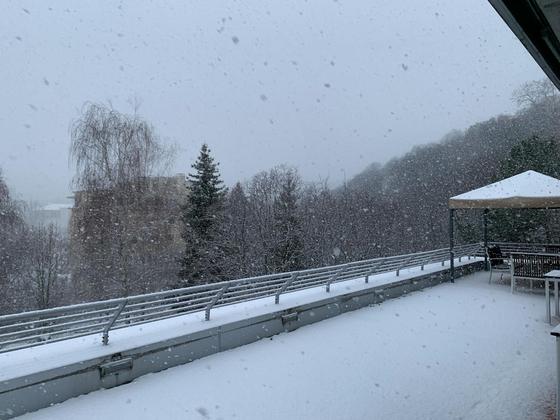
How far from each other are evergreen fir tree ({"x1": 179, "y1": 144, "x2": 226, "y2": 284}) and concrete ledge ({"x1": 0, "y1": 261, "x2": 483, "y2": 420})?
18.7 metres

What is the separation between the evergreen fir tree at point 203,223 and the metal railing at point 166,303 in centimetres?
1518

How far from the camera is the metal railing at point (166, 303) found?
5.42m

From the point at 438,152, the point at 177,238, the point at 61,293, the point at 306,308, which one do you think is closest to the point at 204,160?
the point at 177,238

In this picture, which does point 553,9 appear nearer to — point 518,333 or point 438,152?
point 518,333

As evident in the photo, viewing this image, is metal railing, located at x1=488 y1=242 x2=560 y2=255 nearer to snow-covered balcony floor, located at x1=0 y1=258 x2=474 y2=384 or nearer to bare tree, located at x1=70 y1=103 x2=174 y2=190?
snow-covered balcony floor, located at x1=0 y1=258 x2=474 y2=384

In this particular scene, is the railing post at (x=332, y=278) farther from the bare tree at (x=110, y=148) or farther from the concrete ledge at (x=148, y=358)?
the bare tree at (x=110, y=148)

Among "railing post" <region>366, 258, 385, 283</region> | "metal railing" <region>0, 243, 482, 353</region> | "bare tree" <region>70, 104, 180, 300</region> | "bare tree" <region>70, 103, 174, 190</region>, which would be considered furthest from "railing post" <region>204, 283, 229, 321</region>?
"bare tree" <region>70, 103, 174, 190</region>

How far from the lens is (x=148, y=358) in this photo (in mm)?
5703

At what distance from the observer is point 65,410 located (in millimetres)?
4637

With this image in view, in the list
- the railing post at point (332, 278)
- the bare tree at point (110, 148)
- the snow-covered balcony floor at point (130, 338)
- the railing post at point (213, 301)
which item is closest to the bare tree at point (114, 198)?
the bare tree at point (110, 148)

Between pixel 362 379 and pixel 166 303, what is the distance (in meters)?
5.60

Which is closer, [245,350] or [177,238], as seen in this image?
[245,350]

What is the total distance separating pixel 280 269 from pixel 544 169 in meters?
18.9

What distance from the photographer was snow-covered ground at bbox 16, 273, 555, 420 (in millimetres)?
4660
